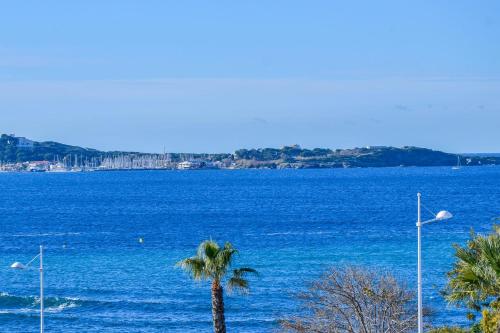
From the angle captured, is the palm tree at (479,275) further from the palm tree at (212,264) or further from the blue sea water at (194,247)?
the blue sea water at (194,247)

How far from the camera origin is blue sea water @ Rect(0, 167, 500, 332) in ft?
178

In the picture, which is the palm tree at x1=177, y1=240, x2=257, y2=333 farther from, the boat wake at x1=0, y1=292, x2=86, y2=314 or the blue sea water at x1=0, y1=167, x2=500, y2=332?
the boat wake at x1=0, y1=292, x2=86, y2=314

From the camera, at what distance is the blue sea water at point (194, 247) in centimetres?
5416

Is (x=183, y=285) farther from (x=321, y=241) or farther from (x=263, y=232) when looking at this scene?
(x=263, y=232)

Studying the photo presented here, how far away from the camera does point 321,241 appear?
88.4 meters

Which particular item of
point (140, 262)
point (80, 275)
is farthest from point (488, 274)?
point (140, 262)

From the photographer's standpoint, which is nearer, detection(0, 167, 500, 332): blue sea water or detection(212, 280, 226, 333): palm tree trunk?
detection(212, 280, 226, 333): palm tree trunk

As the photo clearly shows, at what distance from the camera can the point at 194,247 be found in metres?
87.1

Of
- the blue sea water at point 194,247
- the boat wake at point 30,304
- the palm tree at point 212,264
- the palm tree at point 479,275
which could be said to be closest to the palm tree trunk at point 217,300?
the palm tree at point 212,264

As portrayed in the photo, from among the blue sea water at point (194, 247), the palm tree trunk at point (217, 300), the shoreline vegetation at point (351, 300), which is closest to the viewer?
the shoreline vegetation at point (351, 300)

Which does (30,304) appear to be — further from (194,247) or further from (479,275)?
(479,275)

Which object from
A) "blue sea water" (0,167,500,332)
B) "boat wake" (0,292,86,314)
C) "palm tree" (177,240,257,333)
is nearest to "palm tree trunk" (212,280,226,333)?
"palm tree" (177,240,257,333)

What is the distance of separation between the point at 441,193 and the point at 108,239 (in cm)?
8054

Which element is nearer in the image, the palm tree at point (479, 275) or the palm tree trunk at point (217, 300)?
the palm tree at point (479, 275)
